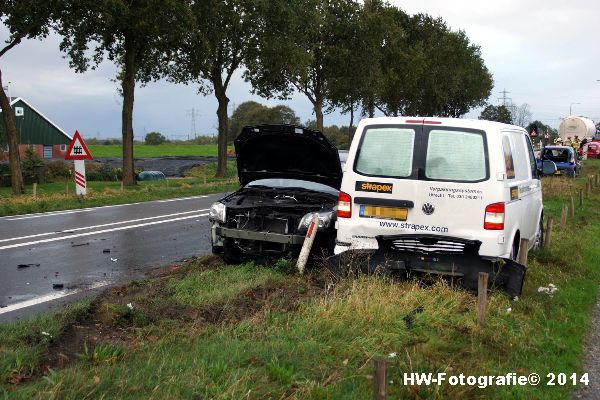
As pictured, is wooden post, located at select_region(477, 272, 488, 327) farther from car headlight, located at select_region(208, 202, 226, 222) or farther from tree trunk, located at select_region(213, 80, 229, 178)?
tree trunk, located at select_region(213, 80, 229, 178)

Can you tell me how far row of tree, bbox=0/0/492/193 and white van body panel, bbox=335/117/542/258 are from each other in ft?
62.2

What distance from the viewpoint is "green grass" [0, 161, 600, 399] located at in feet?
13.6

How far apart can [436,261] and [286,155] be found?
3.50 meters

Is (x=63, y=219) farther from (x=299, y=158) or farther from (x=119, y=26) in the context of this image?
(x=119, y=26)

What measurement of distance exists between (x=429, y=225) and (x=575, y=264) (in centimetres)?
392

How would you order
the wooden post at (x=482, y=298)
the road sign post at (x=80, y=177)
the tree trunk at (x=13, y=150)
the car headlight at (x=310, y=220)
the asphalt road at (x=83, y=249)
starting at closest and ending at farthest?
the wooden post at (x=482, y=298) < the asphalt road at (x=83, y=249) < the car headlight at (x=310, y=220) < the road sign post at (x=80, y=177) < the tree trunk at (x=13, y=150)

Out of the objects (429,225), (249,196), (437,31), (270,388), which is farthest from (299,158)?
(437,31)

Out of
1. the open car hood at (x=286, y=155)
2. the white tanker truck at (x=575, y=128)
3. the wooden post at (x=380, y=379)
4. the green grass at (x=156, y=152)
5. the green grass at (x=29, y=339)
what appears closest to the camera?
the wooden post at (x=380, y=379)

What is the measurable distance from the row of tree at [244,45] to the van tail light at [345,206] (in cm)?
1881

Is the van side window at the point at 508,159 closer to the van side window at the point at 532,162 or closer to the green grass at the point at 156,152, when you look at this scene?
the van side window at the point at 532,162

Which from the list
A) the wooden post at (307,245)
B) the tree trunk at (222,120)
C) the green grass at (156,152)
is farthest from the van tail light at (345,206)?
the green grass at (156,152)

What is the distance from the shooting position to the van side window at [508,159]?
7.29 metres

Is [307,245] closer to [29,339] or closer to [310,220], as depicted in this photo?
[310,220]

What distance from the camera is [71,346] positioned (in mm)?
5008
